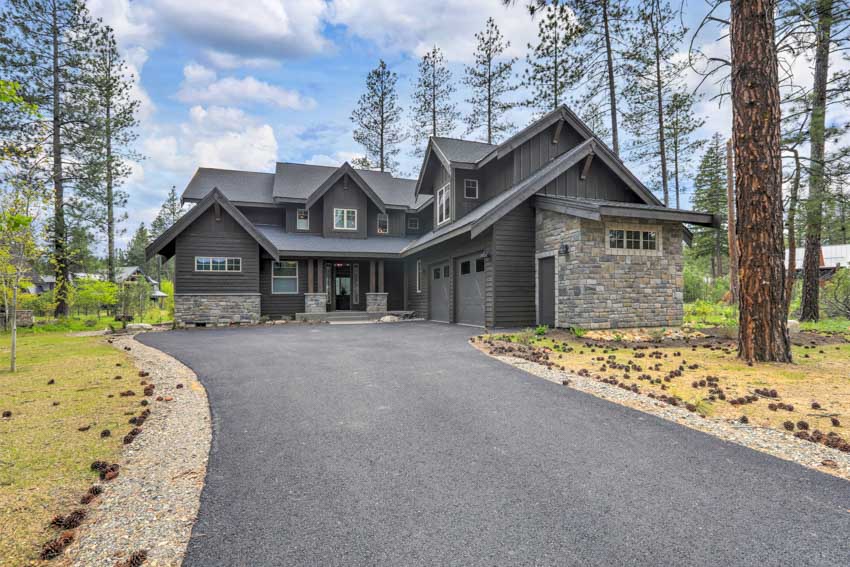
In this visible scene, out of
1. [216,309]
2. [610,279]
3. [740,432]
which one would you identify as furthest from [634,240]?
[216,309]

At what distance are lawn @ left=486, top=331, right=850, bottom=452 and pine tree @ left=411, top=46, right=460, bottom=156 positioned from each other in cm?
2161

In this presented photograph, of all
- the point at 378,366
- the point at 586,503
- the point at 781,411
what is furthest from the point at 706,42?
the point at 586,503

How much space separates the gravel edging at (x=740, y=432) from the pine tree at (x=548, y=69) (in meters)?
16.3

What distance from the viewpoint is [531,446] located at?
3.51m

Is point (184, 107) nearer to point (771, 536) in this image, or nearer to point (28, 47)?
point (28, 47)

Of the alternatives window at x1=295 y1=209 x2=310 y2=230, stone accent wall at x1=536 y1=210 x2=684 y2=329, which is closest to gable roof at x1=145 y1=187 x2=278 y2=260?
window at x1=295 y1=209 x2=310 y2=230

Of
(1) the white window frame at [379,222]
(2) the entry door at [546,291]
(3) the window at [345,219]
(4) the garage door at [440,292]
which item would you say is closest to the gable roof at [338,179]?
(3) the window at [345,219]

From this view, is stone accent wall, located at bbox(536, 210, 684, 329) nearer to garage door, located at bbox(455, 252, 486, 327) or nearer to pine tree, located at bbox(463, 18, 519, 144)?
garage door, located at bbox(455, 252, 486, 327)

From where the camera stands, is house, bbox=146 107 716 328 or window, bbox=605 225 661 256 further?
house, bbox=146 107 716 328

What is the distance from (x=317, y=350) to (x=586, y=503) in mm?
7109

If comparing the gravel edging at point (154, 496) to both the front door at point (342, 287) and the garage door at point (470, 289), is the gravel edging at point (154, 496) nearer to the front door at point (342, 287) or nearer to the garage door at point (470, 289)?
the garage door at point (470, 289)

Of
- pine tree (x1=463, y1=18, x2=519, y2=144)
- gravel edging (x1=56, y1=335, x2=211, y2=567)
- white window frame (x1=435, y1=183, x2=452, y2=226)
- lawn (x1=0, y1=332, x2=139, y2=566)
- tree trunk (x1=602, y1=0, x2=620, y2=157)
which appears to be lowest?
gravel edging (x1=56, y1=335, x2=211, y2=567)

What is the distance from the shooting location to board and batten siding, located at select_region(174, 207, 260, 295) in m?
16.6

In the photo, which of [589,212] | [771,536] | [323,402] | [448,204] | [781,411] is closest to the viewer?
[771,536]
